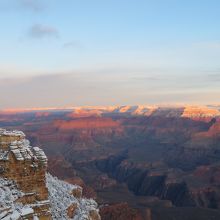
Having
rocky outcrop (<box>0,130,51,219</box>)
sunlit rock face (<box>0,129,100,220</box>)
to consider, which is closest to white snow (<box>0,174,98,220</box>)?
sunlit rock face (<box>0,129,100,220</box>)

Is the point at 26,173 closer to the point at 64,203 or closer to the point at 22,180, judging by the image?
the point at 22,180

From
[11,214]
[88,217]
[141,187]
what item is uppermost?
[11,214]

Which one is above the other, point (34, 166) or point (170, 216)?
point (34, 166)

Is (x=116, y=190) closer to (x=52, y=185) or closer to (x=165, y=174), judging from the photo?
(x=165, y=174)

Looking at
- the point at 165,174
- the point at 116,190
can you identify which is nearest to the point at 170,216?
the point at 116,190

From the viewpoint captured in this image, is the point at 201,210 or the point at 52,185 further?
the point at 201,210

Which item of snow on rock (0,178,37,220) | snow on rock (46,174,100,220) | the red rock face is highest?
snow on rock (0,178,37,220)

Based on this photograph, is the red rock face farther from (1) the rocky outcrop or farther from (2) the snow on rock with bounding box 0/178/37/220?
(2) the snow on rock with bounding box 0/178/37/220

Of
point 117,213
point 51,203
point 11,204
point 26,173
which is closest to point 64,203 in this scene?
point 51,203

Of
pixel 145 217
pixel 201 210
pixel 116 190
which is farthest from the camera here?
pixel 116 190
